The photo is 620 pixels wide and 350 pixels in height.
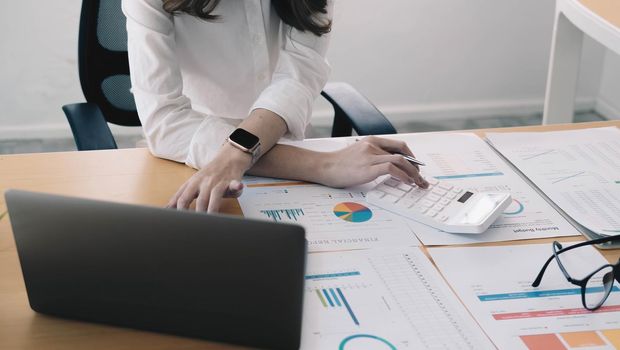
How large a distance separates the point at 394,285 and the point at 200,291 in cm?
30

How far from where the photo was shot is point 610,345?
0.97 meters

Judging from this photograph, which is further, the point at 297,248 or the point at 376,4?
the point at 376,4

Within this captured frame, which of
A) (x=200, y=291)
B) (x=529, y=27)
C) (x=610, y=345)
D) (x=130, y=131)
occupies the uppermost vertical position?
(x=200, y=291)

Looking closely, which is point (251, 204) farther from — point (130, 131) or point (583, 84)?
point (583, 84)

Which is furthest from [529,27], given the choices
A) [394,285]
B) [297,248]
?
[297,248]

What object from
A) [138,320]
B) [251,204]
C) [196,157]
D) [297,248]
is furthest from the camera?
[196,157]

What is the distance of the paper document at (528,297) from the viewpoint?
3.19 feet

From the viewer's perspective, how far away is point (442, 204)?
49.5 inches

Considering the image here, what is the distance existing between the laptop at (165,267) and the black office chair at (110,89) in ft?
2.26

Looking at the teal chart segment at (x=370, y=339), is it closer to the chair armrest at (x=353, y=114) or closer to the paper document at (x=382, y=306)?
the paper document at (x=382, y=306)

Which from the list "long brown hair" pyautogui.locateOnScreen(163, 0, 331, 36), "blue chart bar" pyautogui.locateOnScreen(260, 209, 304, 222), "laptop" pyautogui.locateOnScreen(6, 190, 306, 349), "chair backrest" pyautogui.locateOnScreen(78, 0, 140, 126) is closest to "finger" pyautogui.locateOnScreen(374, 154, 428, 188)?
"blue chart bar" pyautogui.locateOnScreen(260, 209, 304, 222)

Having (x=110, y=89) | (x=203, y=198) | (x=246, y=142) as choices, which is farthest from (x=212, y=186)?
(x=110, y=89)

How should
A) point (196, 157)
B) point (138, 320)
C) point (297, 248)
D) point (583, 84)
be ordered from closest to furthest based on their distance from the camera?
1. point (297, 248)
2. point (138, 320)
3. point (196, 157)
4. point (583, 84)

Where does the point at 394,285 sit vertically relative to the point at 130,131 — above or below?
above
